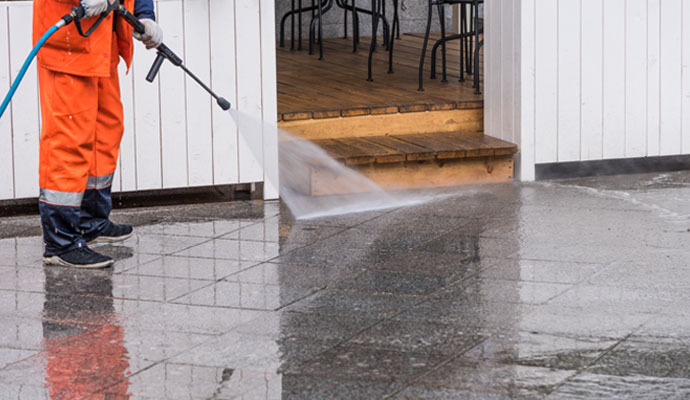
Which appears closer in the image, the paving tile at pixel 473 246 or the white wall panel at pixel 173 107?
the paving tile at pixel 473 246

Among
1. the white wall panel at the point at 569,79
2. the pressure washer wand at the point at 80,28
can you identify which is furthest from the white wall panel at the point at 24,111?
the white wall panel at the point at 569,79

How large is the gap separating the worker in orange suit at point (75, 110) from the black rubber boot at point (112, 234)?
18 centimetres

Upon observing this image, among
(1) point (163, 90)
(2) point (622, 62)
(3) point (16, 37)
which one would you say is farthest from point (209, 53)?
(2) point (622, 62)

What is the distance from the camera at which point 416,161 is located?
701 cm

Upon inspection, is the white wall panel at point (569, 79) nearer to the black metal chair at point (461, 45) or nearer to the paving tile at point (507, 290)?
the black metal chair at point (461, 45)

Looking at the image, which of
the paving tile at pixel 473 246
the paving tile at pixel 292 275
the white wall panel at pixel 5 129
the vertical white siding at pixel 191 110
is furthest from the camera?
the vertical white siding at pixel 191 110

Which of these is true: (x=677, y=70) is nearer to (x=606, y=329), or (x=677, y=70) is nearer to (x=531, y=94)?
(x=531, y=94)

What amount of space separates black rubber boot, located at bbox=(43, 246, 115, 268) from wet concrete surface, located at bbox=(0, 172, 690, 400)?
7 centimetres

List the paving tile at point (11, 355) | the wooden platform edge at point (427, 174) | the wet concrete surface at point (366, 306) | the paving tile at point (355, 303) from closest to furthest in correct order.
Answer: the wet concrete surface at point (366, 306), the paving tile at point (11, 355), the paving tile at point (355, 303), the wooden platform edge at point (427, 174)

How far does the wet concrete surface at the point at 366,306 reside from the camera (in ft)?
12.0

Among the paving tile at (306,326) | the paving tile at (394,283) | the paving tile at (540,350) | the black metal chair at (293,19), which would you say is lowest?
the paving tile at (540,350)

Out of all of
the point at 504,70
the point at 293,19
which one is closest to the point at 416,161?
the point at 504,70

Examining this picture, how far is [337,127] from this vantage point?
739cm

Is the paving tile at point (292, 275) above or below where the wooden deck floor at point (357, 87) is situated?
below
